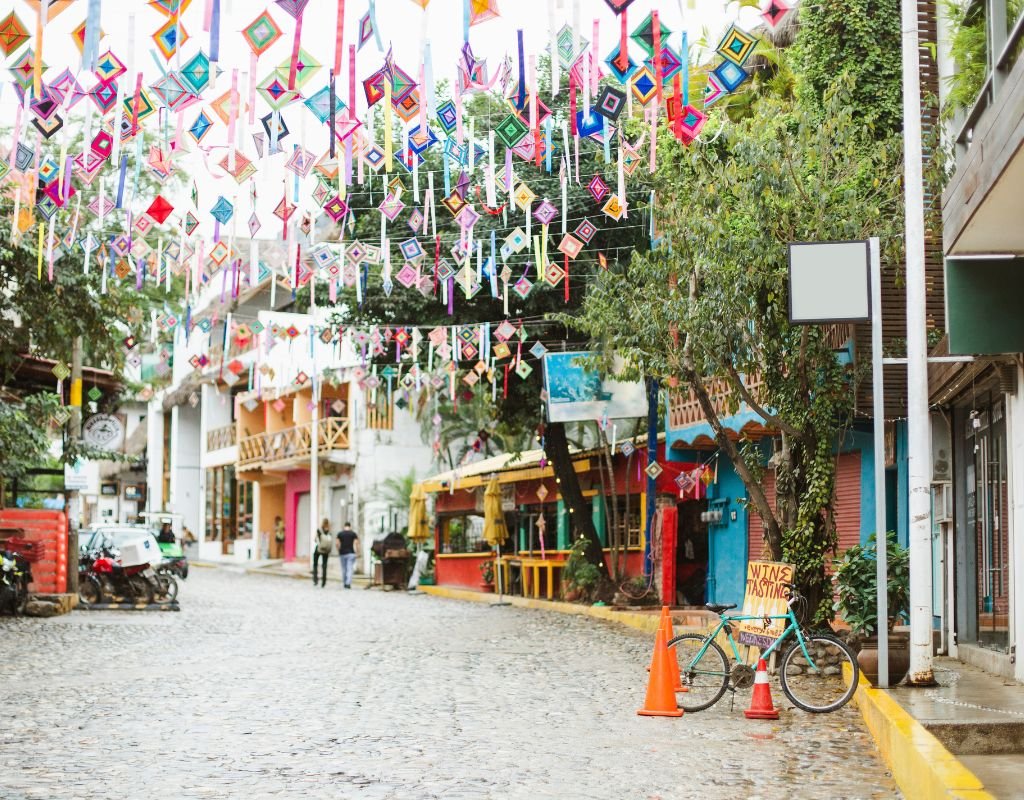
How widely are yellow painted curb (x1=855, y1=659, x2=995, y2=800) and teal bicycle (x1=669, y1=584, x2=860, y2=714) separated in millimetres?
466

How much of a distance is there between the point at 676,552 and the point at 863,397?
11072 millimetres

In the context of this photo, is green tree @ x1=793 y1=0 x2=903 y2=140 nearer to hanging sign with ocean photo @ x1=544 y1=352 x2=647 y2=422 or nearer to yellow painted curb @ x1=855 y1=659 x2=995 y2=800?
hanging sign with ocean photo @ x1=544 y1=352 x2=647 y2=422

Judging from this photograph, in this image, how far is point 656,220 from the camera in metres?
18.7

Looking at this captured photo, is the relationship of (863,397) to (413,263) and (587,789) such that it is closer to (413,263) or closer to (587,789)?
(413,263)

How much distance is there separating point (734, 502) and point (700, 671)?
14441 millimetres

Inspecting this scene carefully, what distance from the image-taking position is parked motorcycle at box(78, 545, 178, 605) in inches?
1024

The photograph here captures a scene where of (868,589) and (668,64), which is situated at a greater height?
(668,64)

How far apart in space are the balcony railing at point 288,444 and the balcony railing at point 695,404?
80.3 feet

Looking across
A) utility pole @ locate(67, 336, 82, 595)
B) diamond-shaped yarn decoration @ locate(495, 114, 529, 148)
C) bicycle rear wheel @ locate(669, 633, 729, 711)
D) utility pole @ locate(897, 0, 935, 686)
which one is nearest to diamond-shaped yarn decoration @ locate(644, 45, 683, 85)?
utility pole @ locate(897, 0, 935, 686)

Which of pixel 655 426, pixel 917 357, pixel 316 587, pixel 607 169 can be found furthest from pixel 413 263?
pixel 316 587

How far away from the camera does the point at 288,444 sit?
5103cm

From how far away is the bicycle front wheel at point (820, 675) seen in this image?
38.7 feet

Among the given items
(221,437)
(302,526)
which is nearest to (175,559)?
(302,526)

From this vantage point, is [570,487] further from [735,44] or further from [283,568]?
[283,568]
